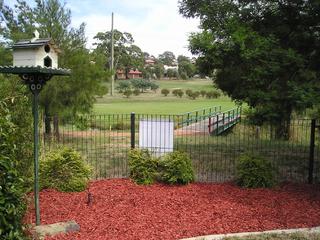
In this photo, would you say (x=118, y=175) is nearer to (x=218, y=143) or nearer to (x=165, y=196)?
(x=165, y=196)

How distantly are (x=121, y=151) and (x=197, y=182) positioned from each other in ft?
16.4

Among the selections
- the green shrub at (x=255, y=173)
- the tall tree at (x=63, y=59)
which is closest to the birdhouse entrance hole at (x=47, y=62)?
the green shrub at (x=255, y=173)

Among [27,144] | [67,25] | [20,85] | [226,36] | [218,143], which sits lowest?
[218,143]

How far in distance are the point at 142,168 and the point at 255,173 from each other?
213 centimetres

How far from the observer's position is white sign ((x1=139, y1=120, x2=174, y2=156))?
8930mm

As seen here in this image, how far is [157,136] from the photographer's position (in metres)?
9.23

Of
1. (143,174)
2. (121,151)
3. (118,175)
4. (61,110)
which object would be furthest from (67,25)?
(143,174)

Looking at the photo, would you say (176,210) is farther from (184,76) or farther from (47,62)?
(184,76)

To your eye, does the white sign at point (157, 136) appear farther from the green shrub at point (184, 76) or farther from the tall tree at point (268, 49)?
the green shrub at point (184, 76)

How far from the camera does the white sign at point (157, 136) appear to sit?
893 centimetres

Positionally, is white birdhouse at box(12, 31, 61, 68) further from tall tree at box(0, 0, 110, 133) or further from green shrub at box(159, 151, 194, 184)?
tall tree at box(0, 0, 110, 133)

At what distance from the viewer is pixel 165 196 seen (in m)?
7.03

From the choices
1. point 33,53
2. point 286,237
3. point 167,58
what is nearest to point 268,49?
point 286,237

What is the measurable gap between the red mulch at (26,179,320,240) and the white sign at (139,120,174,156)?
1.44 meters
